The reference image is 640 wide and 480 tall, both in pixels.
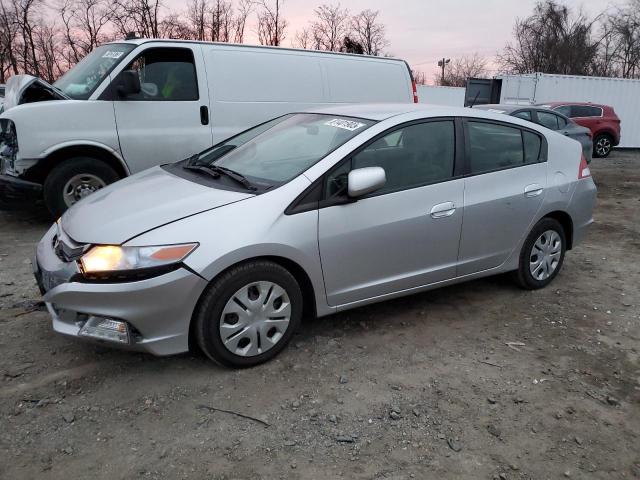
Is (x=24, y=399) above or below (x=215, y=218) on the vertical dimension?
below

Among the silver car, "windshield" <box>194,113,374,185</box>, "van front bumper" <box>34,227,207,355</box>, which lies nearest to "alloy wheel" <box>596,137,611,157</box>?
the silver car

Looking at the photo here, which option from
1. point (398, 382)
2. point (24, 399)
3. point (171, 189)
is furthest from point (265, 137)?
point (24, 399)

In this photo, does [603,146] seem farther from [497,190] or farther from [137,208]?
[137,208]

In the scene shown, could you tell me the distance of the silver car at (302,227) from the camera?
2816 millimetres

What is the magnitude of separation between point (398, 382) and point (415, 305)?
1152 mm

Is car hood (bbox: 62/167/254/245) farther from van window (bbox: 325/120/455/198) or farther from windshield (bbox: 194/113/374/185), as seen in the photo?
van window (bbox: 325/120/455/198)

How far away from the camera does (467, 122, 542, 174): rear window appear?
12.9ft

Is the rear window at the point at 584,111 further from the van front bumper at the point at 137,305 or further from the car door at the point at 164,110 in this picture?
the van front bumper at the point at 137,305

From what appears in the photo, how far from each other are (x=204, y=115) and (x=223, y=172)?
9.74 ft

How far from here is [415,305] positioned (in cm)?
416

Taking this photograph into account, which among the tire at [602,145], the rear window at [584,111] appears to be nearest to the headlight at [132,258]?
the rear window at [584,111]

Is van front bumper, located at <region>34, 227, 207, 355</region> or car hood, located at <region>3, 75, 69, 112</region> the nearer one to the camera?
van front bumper, located at <region>34, 227, 207, 355</region>

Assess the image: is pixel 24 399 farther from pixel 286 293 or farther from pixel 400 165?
pixel 400 165

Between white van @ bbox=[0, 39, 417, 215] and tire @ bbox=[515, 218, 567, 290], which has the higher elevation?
white van @ bbox=[0, 39, 417, 215]
